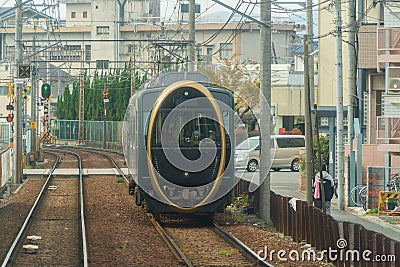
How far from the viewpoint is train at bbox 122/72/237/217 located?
16.7 meters

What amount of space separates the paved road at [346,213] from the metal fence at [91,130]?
27036 mm

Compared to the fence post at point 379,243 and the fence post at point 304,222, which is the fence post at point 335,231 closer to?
the fence post at point 379,243

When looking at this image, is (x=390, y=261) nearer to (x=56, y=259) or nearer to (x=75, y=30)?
(x=56, y=259)

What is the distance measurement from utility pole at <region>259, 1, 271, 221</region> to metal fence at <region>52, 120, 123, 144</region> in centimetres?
4097

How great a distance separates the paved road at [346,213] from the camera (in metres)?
18.1

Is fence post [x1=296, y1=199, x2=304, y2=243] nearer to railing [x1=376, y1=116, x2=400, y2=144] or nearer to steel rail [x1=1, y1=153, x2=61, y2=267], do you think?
steel rail [x1=1, y1=153, x2=61, y2=267]

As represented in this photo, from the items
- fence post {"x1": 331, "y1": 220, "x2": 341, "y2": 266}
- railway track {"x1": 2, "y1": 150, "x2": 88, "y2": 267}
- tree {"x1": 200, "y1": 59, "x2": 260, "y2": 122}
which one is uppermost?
tree {"x1": 200, "y1": 59, "x2": 260, "y2": 122}

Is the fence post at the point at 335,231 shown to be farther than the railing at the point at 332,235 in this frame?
Yes

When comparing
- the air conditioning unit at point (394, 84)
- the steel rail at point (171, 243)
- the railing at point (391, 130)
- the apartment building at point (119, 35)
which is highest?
the apartment building at point (119, 35)

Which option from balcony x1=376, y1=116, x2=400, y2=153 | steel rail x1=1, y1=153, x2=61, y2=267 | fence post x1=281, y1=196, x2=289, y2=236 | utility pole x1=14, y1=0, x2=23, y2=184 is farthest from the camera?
utility pole x1=14, y1=0, x2=23, y2=184

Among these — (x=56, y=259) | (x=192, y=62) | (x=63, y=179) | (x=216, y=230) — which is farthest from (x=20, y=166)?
(x=56, y=259)

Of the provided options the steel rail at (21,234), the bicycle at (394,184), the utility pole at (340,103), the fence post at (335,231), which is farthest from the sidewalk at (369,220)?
the steel rail at (21,234)

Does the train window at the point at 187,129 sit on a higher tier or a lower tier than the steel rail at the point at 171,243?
higher

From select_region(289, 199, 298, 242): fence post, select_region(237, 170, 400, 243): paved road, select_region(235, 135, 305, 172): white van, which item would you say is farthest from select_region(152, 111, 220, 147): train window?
select_region(235, 135, 305, 172): white van
